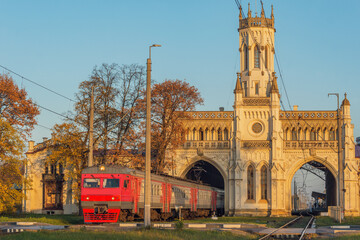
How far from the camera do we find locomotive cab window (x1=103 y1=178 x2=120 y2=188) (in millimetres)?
33625

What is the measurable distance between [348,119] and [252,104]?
1047cm

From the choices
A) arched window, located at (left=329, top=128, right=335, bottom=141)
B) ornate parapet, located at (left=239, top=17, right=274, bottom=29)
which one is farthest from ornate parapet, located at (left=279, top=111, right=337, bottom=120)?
ornate parapet, located at (left=239, top=17, right=274, bottom=29)

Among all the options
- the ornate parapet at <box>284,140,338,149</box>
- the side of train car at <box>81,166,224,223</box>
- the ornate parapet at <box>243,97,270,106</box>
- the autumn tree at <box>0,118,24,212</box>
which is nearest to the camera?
the side of train car at <box>81,166,224,223</box>

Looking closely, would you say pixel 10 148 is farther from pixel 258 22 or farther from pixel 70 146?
pixel 258 22

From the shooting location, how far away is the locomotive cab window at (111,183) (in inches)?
1324

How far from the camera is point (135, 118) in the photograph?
56844mm

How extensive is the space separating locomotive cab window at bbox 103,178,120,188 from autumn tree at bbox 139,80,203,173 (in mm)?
26851

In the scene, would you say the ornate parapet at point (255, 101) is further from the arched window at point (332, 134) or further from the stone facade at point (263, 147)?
the arched window at point (332, 134)

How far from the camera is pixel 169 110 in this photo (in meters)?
62.7

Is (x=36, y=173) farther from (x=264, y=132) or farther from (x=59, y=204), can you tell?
(x=264, y=132)

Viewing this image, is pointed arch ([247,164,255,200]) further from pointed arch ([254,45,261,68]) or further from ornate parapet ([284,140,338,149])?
pointed arch ([254,45,261,68])

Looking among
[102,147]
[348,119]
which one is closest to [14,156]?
[102,147]

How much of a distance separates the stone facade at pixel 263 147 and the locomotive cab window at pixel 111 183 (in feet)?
108

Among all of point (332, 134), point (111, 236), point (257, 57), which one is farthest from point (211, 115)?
point (111, 236)
